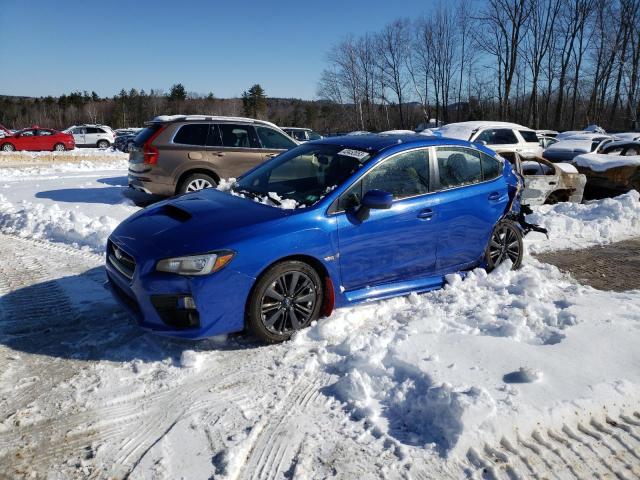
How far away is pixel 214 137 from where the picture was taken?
9648mm

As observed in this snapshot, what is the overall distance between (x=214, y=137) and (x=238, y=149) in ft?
1.68

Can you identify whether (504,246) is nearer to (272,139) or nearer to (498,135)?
(272,139)

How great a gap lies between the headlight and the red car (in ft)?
95.7

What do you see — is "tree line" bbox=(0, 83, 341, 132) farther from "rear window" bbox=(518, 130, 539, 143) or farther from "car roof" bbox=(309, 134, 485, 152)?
"car roof" bbox=(309, 134, 485, 152)

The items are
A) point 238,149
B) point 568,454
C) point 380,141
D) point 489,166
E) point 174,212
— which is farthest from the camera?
point 238,149

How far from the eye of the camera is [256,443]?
111 inches

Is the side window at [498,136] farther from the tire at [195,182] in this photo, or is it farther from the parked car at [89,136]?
the parked car at [89,136]

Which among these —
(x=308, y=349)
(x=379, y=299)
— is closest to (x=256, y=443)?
(x=308, y=349)

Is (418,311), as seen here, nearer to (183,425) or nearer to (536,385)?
(536,385)

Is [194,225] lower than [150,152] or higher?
lower

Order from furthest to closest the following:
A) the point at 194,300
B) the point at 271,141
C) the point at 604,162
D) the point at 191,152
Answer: the point at 604,162 → the point at 271,141 → the point at 191,152 → the point at 194,300

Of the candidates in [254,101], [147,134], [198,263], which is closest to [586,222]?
[198,263]

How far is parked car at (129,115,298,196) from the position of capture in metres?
9.05

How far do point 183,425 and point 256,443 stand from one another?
1.62 ft
